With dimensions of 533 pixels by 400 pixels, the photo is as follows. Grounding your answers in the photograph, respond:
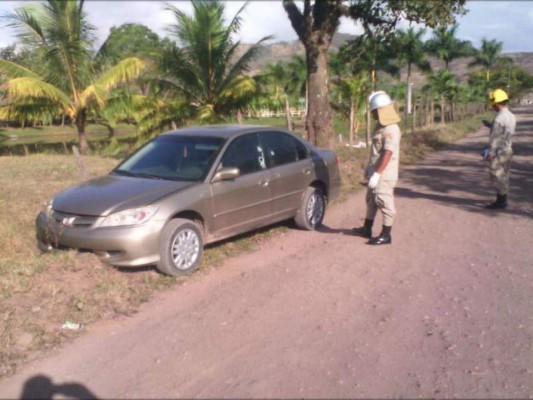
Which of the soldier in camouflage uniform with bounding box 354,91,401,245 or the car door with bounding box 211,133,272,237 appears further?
the soldier in camouflage uniform with bounding box 354,91,401,245

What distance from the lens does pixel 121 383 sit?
12.7ft

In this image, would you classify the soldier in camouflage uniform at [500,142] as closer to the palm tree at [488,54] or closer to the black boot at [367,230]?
the black boot at [367,230]

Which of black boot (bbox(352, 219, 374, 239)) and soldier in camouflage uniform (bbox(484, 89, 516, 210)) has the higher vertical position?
soldier in camouflage uniform (bbox(484, 89, 516, 210))

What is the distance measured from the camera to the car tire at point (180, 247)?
586cm

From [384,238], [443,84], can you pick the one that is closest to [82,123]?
[384,238]

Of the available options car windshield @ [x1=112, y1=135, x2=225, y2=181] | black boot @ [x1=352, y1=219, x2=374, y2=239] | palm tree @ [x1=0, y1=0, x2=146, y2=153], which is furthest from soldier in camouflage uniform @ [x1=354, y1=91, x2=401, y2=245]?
palm tree @ [x1=0, y1=0, x2=146, y2=153]

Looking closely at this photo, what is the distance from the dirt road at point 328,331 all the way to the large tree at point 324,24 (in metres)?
6.88

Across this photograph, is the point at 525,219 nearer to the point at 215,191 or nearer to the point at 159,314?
the point at 215,191

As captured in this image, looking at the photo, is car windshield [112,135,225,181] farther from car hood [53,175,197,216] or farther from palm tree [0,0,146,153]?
palm tree [0,0,146,153]

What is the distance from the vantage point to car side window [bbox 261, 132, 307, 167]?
753 centimetres

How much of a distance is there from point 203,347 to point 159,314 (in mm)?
841

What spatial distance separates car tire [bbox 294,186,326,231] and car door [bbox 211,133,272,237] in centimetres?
70

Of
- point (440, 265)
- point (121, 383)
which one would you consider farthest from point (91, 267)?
point (440, 265)

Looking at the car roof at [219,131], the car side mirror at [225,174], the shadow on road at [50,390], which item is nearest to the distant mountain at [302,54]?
the car roof at [219,131]
